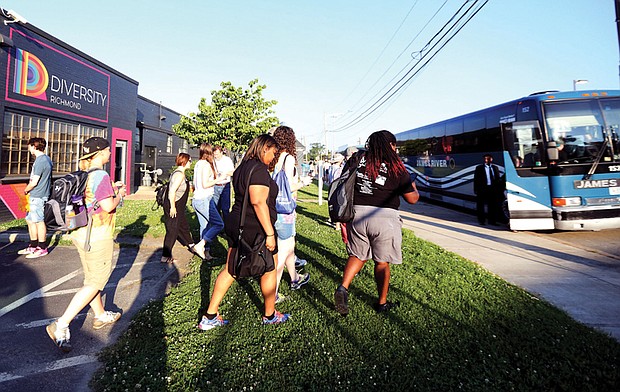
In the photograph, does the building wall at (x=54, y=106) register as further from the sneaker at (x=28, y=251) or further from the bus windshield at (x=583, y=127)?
the bus windshield at (x=583, y=127)

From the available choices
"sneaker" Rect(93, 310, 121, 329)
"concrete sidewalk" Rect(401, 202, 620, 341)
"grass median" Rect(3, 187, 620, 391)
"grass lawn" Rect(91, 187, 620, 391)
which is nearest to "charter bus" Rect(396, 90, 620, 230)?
"concrete sidewalk" Rect(401, 202, 620, 341)

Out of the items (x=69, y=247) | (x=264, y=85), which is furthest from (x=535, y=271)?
(x=264, y=85)

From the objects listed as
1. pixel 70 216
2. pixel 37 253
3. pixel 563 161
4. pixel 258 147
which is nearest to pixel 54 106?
pixel 37 253

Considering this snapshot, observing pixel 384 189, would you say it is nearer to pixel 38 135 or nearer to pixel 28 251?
pixel 28 251

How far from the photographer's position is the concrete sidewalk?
357cm

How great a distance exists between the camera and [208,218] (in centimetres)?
524

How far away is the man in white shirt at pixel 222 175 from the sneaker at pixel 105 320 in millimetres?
2291

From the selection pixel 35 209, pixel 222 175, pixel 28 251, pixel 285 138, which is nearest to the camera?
pixel 285 138

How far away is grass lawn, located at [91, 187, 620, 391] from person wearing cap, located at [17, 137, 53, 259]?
3.28 metres

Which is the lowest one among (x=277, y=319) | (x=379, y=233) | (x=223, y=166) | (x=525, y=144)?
(x=277, y=319)

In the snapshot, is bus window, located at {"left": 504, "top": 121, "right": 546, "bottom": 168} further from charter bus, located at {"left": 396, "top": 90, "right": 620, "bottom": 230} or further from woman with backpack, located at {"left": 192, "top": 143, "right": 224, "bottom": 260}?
woman with backpack, located at {"left": 192, "top": 143, "right": 224, "bottom": 260}

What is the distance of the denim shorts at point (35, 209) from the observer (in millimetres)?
5422

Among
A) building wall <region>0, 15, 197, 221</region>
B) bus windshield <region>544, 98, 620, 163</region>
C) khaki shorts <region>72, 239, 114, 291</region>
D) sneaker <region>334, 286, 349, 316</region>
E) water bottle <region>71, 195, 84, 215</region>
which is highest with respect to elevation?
building wall <region>0, 15, 197, 221</region>

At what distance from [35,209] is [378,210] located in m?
5.74
